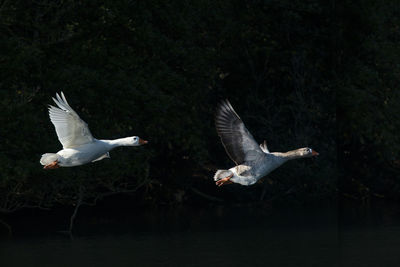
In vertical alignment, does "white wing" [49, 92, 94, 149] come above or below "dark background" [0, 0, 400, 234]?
below

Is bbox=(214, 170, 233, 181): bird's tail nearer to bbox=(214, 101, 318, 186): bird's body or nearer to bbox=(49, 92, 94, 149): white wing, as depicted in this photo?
bbox=(214, 101, 318, 186): bird's body

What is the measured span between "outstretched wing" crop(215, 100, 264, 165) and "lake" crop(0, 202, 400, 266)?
11955mm

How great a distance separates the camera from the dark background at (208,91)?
30078 millimetres

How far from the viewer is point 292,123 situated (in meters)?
38.7

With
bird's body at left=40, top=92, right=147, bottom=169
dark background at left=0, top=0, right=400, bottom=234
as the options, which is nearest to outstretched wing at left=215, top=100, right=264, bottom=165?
bird's body at left=40, top=92, right=147, bottom=169

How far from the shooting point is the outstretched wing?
15.7 meters

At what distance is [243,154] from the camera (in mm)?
15742

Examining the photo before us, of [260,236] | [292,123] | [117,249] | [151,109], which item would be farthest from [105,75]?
[292,123]

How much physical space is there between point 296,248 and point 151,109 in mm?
7494

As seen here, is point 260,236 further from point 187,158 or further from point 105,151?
point 105,151

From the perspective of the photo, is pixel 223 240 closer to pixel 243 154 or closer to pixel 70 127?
pixel 243 154

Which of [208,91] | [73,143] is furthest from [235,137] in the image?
[208,91]

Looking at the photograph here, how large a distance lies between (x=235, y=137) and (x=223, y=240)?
16358 millimetres

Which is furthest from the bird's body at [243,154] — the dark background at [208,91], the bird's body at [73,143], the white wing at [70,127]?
the dark background at [208,91]
